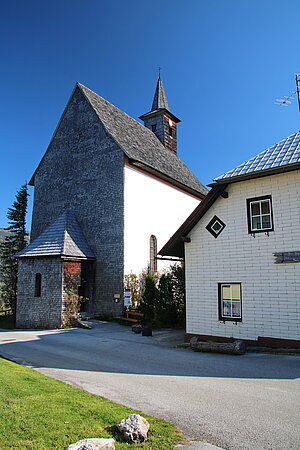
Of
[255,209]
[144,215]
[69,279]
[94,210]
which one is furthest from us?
[144,215]

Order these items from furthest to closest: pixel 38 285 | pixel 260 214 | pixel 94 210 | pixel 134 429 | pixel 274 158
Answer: pixel 94 210
pixel 38 285
pixel 260 214
pixel 274 158
pixel 134 429

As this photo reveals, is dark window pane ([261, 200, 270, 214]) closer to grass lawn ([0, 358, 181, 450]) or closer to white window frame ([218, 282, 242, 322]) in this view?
white window frame ([218, 282, 242, 322])

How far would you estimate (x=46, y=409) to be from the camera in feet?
17.1

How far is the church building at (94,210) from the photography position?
19.4 m

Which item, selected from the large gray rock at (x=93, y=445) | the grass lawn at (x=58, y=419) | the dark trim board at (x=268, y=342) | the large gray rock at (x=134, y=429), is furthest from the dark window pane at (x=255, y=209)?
the large gray rock at (x=93, y=445)

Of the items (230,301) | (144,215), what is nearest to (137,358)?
(230,301)

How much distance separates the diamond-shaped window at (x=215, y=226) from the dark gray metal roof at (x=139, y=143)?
10079 millimetres

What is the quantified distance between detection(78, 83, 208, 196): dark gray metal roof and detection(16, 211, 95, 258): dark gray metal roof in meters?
5.98

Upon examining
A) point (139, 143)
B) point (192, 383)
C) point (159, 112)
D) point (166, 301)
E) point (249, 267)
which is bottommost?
point (192, 383)

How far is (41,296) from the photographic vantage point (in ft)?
62.6

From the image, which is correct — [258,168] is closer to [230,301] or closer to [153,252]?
[230,301]

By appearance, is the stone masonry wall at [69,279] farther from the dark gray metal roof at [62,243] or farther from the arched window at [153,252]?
the arched window at [153,252]

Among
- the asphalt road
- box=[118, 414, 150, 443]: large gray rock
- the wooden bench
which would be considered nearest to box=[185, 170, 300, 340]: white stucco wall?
the asphalt road

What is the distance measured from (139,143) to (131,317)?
13.4 m
